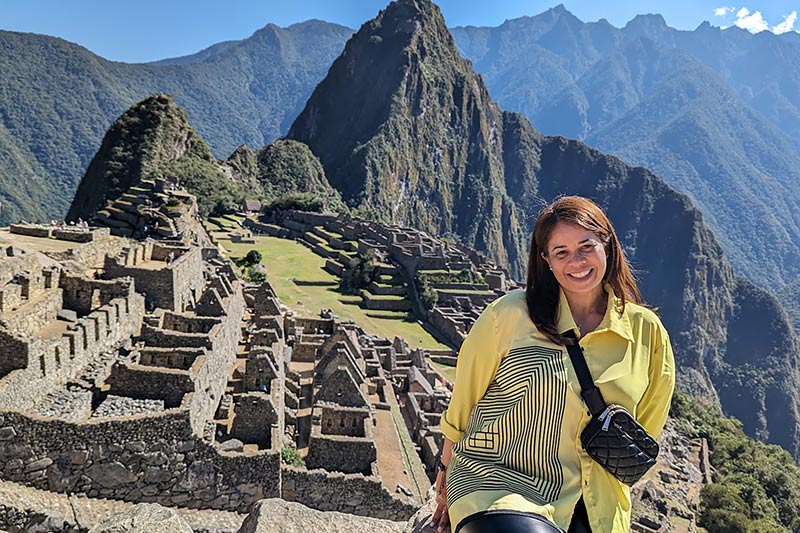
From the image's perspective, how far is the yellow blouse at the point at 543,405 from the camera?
2.64 m

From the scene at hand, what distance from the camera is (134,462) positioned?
27.9ft

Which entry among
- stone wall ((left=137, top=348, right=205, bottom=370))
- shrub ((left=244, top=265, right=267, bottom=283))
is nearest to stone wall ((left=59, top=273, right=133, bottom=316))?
stone wall ((left=137, top=348, right=205, bottom=370))

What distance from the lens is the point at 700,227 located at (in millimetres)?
164875

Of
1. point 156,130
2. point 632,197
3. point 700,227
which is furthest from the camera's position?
point 632,197

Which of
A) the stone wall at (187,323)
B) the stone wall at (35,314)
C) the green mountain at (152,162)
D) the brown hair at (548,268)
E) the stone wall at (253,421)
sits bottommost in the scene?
the stone wall at (253,421)

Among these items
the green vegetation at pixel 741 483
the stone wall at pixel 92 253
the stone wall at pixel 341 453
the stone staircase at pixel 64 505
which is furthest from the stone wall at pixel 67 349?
the green vegetation at pixel 741 483

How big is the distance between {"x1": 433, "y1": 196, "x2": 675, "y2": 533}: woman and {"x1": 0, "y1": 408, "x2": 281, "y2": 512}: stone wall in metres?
6.92

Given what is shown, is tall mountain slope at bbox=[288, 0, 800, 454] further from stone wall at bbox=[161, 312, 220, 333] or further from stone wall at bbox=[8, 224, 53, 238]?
stone wall at bbox=[161, 312, 220, 333]

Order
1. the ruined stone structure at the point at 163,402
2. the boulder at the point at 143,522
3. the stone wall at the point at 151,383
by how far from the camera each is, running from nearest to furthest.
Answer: the boulder at the point at 143,522 < the ruined stone structure at the point at 163,402 < the stone wall at the point at 151,383

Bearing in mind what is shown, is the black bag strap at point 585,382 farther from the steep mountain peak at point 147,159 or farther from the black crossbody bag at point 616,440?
the steep mountain peak at point 147,159

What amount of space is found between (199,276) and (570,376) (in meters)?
16.8

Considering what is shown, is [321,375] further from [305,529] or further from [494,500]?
[494,500]

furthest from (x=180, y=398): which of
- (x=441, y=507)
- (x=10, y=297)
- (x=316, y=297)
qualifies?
(x=316, y=297)

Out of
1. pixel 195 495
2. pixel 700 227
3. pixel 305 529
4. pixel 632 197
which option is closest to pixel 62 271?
Answer: pixel 195 495
